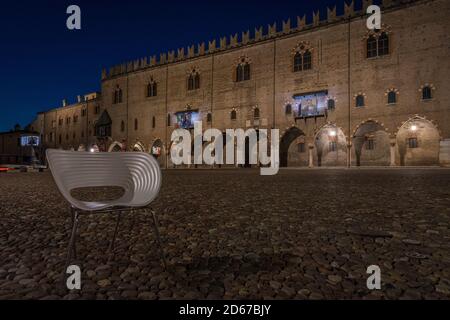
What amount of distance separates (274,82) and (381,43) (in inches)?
329

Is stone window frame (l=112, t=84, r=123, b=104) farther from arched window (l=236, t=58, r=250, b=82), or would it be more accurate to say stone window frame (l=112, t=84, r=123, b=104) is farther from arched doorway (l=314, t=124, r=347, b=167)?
arched doorway (l=314, t=124, r=347, b=167)

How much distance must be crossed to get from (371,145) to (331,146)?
9.96 feet

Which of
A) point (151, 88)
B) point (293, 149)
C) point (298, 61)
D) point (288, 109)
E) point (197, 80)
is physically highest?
point (298, 61)

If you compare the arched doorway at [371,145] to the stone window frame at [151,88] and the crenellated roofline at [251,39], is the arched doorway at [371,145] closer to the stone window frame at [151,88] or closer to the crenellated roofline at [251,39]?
the crenellated roofline at [251,39]

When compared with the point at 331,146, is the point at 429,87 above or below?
above

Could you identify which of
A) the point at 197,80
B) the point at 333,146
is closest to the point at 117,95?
the point at 197,80

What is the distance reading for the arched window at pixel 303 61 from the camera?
26375 millimetres

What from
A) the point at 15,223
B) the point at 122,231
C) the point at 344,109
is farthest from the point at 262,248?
the point at 344,109

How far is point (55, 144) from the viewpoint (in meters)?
47.3

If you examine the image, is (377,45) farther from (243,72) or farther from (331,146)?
(243,72)

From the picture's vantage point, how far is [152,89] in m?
35.3

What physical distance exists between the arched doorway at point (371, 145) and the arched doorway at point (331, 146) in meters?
1.05

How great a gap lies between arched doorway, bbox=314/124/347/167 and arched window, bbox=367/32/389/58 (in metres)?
6.02
